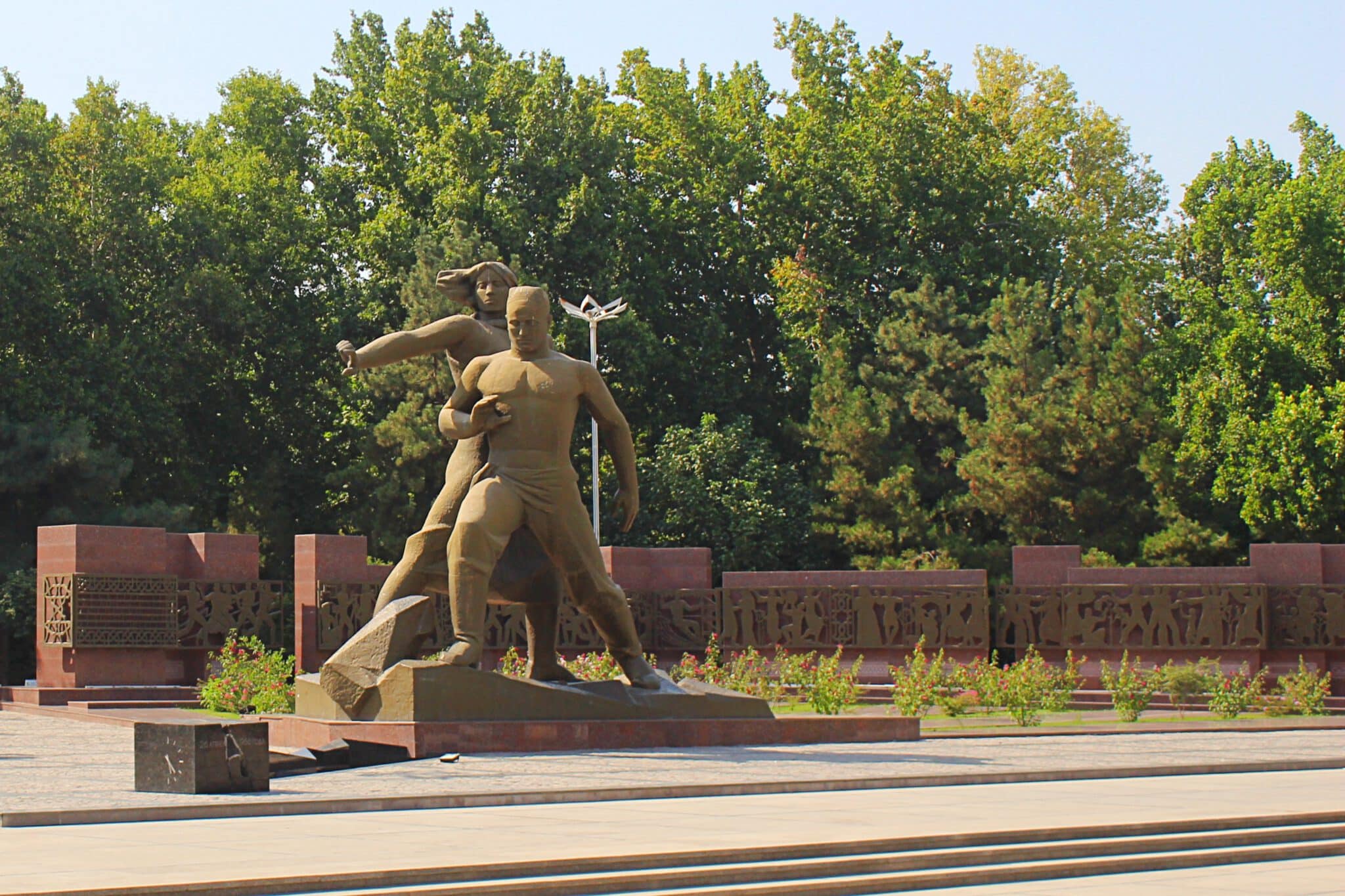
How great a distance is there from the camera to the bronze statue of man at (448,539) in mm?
13016

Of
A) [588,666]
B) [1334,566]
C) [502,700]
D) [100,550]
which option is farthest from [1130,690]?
[100,550]

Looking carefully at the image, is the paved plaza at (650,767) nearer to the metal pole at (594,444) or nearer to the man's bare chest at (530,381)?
the man's bare chest at (530,381)

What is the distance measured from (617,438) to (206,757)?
15.6 feet

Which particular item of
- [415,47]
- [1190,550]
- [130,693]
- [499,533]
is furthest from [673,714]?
[415,47]

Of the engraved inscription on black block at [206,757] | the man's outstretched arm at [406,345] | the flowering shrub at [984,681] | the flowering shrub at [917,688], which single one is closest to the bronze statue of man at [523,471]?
the man's outstretched arm at [406,345]

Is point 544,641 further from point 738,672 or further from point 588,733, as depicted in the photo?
point 738,672

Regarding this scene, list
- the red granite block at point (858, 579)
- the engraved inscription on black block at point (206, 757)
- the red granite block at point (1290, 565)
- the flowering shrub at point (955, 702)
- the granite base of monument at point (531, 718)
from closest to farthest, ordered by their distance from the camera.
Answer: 1. the engraved inscription on black block at point (206, 757)
2. the granite base of monument at point (531, 718)
3. the flowering shrub at point (955, 702)
4. the red granite block at point (1290, 565)
5. the red granite block at point (858, 579)

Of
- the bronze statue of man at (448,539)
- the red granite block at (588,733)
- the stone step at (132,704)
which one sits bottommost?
the stone step at (132,704)

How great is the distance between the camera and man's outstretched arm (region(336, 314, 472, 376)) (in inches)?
502

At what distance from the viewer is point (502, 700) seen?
40.9 ft

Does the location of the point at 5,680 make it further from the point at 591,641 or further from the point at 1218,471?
the point at 1218,471

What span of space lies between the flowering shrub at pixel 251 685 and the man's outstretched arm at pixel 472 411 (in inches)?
218

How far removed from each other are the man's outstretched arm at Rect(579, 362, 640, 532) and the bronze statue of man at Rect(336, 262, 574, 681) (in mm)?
760

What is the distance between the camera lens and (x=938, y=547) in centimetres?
3259
